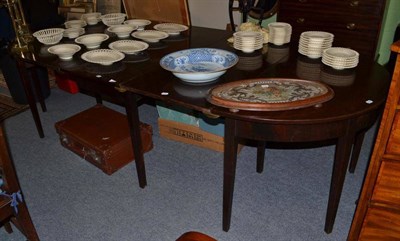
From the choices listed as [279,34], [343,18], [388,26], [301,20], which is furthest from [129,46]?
[388,26]

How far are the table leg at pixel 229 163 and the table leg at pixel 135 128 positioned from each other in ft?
1.73

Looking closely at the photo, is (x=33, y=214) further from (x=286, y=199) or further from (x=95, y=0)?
(x=95, y=0)

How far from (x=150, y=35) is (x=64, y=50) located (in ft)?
1.71

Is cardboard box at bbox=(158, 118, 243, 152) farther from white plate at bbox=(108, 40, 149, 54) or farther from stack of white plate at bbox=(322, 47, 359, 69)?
stack of white plate at bbox=(322, 47, 359, 69)

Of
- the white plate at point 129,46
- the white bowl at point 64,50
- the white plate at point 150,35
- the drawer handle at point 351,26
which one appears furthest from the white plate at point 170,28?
the drawer handle at point 351,26

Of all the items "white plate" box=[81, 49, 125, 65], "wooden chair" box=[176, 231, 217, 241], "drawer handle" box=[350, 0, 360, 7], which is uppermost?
"drawer handle" box=[350, 0, 360, 7]

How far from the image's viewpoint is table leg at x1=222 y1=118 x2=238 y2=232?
1.41 m

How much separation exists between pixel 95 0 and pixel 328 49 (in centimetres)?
241

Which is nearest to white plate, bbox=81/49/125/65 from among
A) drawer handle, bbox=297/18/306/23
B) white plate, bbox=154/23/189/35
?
white plate, bbox=154/23/189/35

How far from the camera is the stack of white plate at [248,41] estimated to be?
6.03 feet

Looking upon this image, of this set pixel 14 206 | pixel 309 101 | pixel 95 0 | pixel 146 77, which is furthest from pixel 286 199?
pixel 95 0

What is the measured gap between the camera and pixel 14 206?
1453mm

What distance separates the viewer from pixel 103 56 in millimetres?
1886

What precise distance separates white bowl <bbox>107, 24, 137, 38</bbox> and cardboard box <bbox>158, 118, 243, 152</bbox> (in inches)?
24.8
